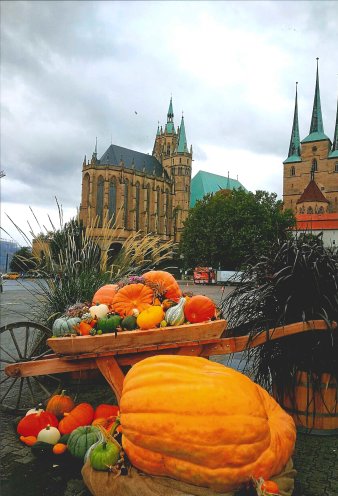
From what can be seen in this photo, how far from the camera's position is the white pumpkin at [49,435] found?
3104 mm

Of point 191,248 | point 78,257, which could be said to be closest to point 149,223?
point 191,248

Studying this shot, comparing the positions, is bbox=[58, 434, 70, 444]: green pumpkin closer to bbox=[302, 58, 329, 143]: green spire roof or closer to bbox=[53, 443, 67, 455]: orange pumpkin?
bbox=[53, 443, 67, 455]: orange pumpkin

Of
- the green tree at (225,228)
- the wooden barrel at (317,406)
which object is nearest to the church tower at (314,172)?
the green tree at (225,228)

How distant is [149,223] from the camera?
236 feet

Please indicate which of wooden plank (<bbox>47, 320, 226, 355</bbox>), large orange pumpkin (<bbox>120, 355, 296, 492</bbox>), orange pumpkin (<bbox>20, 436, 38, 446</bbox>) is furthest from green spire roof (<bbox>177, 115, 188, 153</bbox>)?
large orange pumpkin (<bbox>120, 355, 296, 492</bbox>)

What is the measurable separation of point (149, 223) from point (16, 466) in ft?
228

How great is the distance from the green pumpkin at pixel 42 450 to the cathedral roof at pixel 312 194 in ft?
228

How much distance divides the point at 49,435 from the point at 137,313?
119 cm

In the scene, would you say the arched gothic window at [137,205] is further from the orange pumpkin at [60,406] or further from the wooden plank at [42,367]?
the wooden plank at [42,367]

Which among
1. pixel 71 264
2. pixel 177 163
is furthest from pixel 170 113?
pixel 71 264

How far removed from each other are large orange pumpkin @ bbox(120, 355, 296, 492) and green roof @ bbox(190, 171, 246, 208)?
8260 centimetres

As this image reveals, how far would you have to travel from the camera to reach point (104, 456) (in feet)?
8.26

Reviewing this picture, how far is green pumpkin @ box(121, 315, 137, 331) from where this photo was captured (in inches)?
133

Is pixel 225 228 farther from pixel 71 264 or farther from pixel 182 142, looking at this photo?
pixel 182 142
